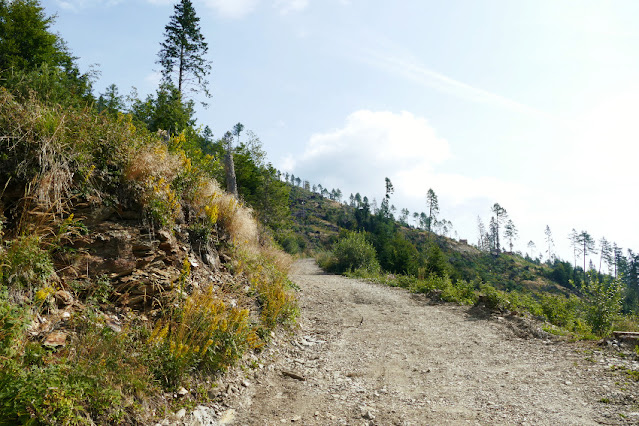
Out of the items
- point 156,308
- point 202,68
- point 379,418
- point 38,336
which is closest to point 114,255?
point 156,308

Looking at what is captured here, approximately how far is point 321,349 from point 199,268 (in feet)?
8.31

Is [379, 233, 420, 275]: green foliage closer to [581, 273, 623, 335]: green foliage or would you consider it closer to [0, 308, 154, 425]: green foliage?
[581, 273, 623, 335]: green foliage

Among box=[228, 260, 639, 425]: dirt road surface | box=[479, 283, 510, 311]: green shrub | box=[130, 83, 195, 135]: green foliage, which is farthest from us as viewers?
box=[130, 83, 195, 135]: green foliage

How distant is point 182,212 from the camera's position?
18.2 ft

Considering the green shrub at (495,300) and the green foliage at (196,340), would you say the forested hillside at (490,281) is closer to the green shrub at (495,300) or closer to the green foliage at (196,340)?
the green shrub at (495,300)

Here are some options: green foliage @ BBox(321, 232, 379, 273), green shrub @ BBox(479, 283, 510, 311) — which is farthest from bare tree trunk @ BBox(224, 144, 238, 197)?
green foliage @ BBox(321, 232, 379, 273)

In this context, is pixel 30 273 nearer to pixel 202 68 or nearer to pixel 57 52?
pixel 57 52

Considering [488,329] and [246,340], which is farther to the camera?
[488,329]

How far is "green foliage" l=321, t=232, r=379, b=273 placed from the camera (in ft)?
62.4

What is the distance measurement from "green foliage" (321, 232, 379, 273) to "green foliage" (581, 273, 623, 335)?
38.5 feet

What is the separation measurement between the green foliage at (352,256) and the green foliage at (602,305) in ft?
38.5

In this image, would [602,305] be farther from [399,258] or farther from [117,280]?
[399,258]

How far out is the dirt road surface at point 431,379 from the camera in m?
3.60

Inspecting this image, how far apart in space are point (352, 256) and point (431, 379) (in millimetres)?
14674
